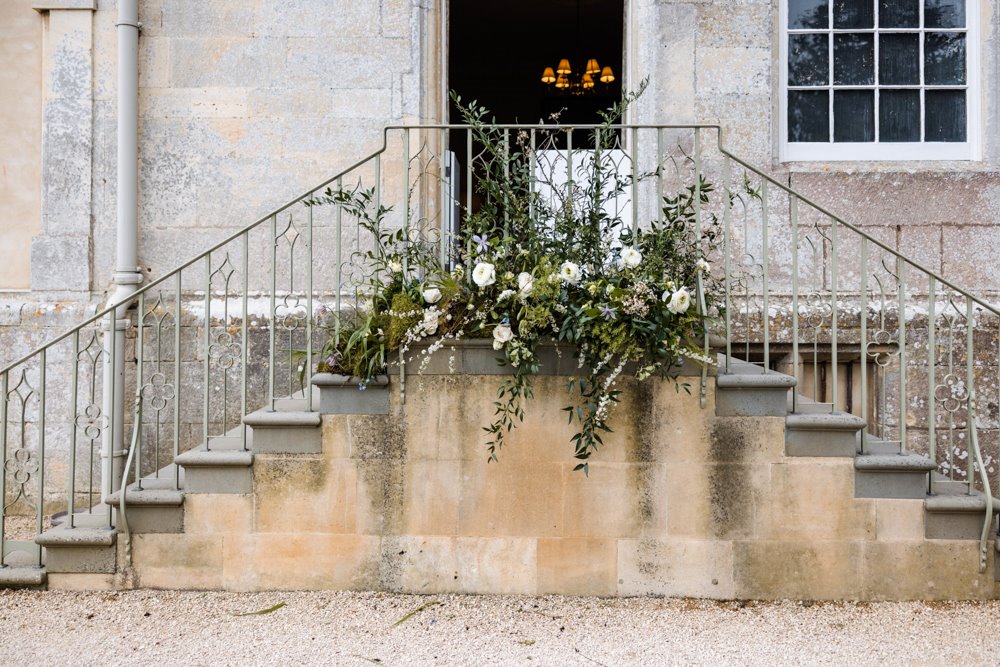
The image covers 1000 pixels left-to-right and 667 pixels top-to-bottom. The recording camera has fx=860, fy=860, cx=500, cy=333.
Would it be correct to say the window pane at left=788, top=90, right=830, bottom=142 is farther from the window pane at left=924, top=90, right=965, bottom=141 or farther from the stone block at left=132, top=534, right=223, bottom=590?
the stone block at left=132, top=534, right=223, bottom=590

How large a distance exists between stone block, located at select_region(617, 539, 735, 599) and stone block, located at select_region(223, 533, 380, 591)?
1182mm

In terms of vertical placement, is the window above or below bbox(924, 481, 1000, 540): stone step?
above

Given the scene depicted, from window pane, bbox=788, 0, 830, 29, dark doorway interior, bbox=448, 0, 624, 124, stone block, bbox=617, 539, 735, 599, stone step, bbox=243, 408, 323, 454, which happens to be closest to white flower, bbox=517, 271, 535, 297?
stone step, bbox=243, 408, 323, 454

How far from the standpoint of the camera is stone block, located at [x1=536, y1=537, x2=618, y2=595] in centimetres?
400

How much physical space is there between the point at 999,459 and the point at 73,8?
6.24m

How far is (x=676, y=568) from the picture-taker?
13.1 feet

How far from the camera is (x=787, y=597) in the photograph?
3.97m

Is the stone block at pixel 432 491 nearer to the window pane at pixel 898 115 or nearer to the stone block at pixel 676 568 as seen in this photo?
the stone block at pixel 676 568

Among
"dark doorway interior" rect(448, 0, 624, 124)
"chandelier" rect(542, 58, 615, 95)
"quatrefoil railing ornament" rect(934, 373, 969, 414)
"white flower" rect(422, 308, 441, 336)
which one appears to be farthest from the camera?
"dark doorway interior" rect(448, 0, 624, 124)

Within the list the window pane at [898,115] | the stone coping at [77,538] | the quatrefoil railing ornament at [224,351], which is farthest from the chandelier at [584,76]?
the stone coping at [77,538]

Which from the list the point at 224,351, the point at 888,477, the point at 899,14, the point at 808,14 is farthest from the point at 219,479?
the point at 899,14

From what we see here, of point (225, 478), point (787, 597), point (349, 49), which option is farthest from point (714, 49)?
point (225, 478)

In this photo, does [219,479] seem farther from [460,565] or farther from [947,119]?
[947,119]

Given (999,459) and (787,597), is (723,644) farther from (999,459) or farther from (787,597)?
(999,459)
